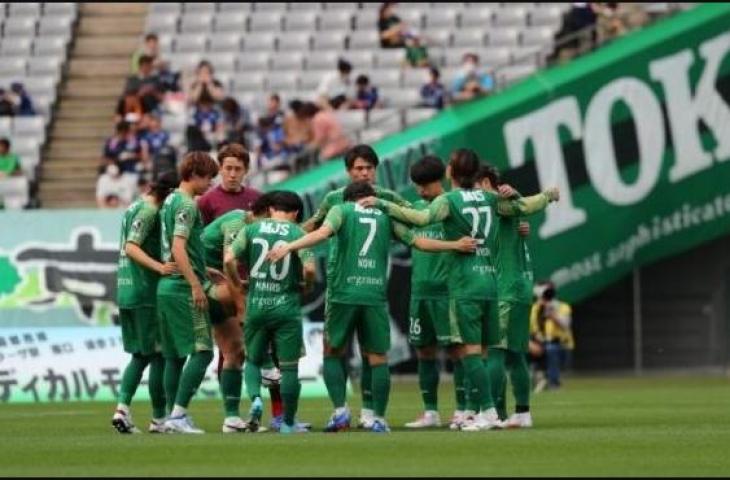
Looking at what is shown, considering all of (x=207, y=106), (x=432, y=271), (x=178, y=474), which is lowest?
(x=178, y=474)

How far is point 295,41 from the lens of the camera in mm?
39156

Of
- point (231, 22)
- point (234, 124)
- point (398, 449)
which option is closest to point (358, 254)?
point (398, 449)

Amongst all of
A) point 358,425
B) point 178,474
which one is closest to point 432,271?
point 358,425

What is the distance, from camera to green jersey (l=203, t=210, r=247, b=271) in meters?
19.1

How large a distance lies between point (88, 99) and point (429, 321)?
66.2 ft

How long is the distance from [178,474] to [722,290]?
74.5ft

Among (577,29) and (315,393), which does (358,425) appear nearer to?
(315,393)

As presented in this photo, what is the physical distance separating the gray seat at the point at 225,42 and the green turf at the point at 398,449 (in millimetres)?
17136

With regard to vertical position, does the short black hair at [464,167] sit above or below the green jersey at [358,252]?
above

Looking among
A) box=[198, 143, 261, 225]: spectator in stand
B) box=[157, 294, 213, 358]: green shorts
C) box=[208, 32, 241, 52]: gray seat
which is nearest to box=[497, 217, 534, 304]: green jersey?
box=[198, 143, 261, 225]: spectator in stand

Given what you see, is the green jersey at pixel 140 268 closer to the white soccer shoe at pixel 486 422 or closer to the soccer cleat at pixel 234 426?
the soccer cleat at pixel 234 426

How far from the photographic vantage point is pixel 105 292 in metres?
32.3

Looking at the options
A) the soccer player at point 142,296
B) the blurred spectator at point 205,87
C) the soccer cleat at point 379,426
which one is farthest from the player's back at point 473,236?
the blurred spectator at point 205,87

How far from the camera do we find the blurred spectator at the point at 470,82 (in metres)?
34.5
